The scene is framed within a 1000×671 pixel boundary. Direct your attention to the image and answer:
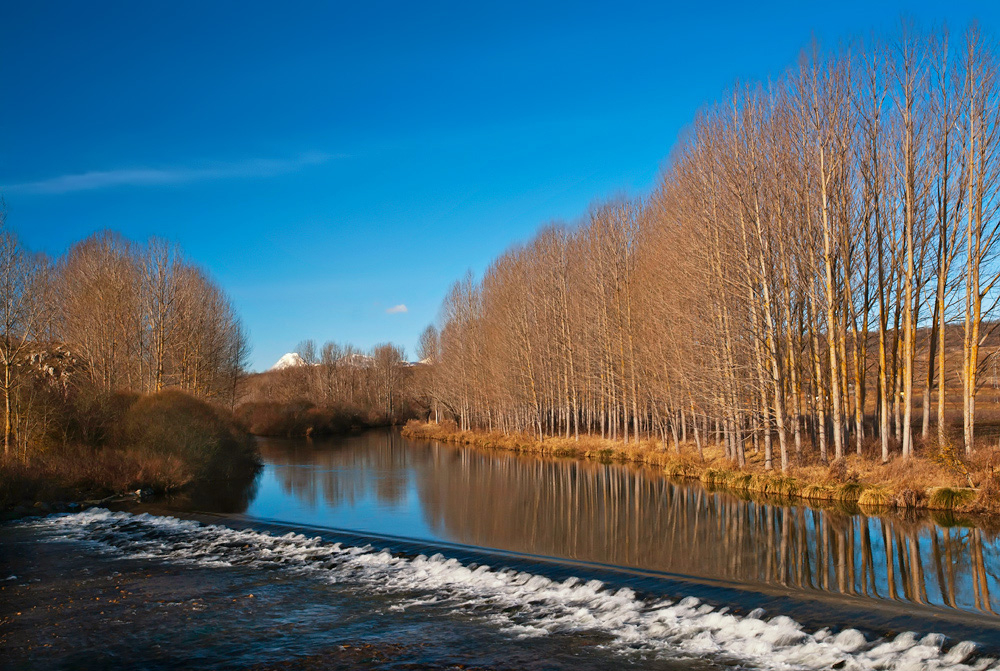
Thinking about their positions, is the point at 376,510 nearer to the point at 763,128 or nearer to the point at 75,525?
the point at 75,525

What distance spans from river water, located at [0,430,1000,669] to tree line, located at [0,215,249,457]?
202 inches

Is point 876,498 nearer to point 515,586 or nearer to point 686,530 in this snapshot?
point 686,530

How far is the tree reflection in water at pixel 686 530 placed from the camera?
1121cm

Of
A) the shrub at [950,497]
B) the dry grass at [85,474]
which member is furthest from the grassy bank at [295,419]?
the shrub at [950,497]

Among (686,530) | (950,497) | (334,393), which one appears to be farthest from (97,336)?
(334,393)

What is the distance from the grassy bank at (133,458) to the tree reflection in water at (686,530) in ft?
11.2

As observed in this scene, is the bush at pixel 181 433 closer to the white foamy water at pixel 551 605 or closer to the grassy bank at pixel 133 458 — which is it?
the grassy bank at pixel 133 458

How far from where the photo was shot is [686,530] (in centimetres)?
1563

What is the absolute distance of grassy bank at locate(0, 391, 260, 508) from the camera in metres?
19.4

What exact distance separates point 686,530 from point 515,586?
6098 millimetres

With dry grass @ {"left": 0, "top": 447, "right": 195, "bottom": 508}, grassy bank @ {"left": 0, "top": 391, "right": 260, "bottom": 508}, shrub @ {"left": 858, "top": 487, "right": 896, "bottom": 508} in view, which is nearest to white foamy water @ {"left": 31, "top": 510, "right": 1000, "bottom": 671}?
dry grass @ {"left": 0, "top": 447, "right": 195, "bottom": 508}

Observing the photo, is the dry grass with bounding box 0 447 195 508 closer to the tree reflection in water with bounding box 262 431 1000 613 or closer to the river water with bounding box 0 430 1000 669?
the river water with bounding box 0 430 1000 669

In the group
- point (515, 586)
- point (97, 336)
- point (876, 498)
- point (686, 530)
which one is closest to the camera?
point (515, 586)

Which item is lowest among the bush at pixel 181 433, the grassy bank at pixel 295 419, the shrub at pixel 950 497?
the grassy bank at pixel 295 419
